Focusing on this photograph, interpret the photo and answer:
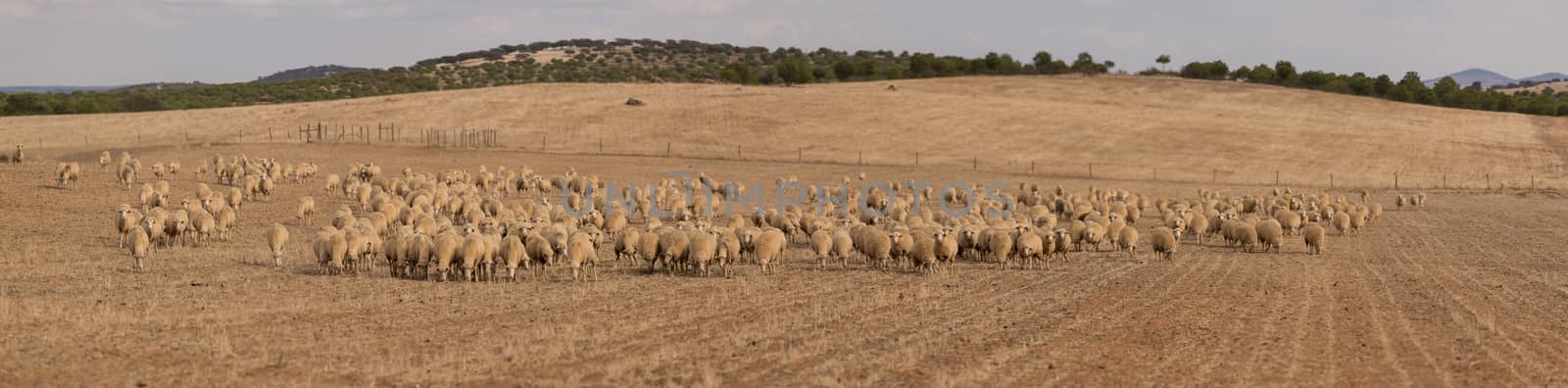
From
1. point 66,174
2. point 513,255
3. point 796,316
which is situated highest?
point 66,174

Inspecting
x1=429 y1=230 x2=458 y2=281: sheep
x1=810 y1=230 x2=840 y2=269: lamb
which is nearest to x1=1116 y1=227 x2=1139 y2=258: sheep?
x1=810 y1=230 x2=840 y2=269: lamb

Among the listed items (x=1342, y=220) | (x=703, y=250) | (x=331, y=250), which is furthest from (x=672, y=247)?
(x=1342, y=220)

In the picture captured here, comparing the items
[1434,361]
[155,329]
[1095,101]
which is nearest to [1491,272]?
[1434,361]

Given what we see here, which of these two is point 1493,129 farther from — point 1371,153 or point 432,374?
point 432,374

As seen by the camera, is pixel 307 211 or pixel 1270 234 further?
pixel 307 211

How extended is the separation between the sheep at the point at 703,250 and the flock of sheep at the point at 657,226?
31 millimetres

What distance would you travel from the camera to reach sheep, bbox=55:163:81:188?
38.4 metres

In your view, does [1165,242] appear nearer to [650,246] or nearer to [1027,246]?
[1027,246]

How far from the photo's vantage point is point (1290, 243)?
31922mm

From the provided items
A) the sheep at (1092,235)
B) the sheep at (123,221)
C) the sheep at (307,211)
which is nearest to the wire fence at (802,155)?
the sheep at (1092,235)

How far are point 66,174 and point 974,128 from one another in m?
53.3

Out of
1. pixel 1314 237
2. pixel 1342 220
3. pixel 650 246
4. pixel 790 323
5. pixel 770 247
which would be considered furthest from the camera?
pixel 1342 220

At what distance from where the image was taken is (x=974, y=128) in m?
78.3

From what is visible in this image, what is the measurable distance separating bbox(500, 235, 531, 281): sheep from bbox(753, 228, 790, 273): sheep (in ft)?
14.8
